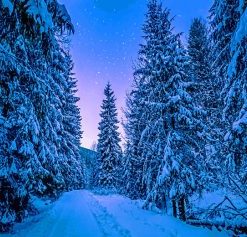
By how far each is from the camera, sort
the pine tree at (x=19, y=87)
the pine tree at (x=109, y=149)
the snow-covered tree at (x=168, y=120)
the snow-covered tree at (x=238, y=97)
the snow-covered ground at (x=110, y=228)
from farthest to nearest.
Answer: the pine tree at (x=109, y=149) < the snow-covered tree at (x=168, y=120) < the snow-covered ground at (x=110, y=228) < the snow-covered tree at (x=238, y=97) < the pine tree at (x=19, y=87)

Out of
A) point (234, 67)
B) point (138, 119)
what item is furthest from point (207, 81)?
point (234, 67)

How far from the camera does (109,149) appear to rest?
37875 mm

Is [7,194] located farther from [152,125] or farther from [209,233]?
[152,125]

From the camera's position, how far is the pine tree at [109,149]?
37000mm

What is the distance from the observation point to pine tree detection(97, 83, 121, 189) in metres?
37.0

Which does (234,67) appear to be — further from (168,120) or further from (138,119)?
(138,119)

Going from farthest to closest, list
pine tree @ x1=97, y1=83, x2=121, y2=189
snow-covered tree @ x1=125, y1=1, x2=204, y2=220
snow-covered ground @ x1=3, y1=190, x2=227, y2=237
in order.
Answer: pine tree @ x1=97, y1=83, x2=121, y2=189 < snow-covered tree @ x1=125, y1=1, x2=204, y2=220 < snow-covered ground @ x1=3, y1=190, x2=227, y2=237

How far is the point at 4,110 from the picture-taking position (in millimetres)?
8781

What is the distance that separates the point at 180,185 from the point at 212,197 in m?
8.66

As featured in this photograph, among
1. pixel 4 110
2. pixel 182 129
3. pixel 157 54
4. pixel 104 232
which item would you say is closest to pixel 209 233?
pixel 104 232

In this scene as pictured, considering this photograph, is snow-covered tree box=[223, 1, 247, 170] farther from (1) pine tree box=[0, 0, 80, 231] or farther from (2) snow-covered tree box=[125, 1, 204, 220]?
(1) pine tree box=[0, 0, 80, 231]

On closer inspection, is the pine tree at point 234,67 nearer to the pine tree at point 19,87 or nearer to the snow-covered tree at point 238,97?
the snow-covered tree at point 238,97

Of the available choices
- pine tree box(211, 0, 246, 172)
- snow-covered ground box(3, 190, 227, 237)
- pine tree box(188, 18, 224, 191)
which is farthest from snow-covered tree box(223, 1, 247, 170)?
pine tree box(188, 18, 224, 191)

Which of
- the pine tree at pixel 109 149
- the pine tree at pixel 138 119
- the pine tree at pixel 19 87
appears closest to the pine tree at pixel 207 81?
the pine tree at pixel 138 119
